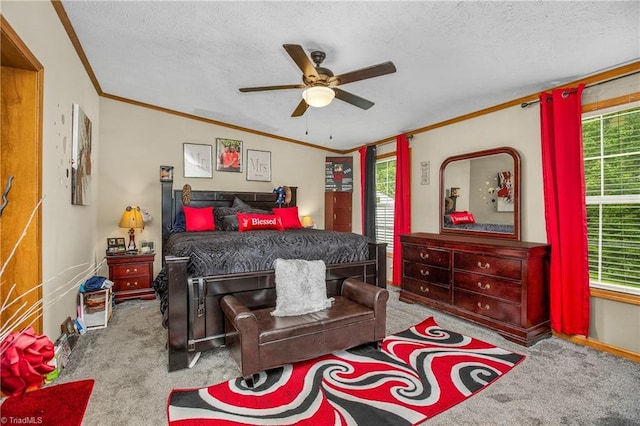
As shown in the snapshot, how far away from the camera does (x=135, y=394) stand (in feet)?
6.70

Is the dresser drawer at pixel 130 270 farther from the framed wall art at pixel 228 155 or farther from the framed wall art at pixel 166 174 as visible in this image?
the framed wall art at pixel 228 155

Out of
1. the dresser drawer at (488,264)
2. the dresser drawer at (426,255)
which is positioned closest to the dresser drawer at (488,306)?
the dresser drawer at (488,264)

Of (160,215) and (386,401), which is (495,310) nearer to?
(386,401)

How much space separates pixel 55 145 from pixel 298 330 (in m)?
2.38

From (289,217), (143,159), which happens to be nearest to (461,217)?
(289,217)

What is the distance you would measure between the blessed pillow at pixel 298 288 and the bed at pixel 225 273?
0.59ft

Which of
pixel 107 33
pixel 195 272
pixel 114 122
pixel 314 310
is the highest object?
pixel 107 33

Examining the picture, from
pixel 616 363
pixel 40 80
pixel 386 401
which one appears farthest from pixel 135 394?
pixel 616 363

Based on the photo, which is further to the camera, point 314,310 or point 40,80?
point 314,310

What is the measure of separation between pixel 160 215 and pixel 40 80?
279 centimetres

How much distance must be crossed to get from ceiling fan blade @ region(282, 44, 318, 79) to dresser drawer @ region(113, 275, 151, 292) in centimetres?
342

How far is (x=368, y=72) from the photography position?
2285mm

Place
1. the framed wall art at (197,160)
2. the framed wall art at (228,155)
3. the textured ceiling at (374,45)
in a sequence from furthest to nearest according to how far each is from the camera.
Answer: the framed wall art at (228,155)
the framed wall art at (197,160)
the textured ceiling at (374,45)

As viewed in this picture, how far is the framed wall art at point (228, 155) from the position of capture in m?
5.11
